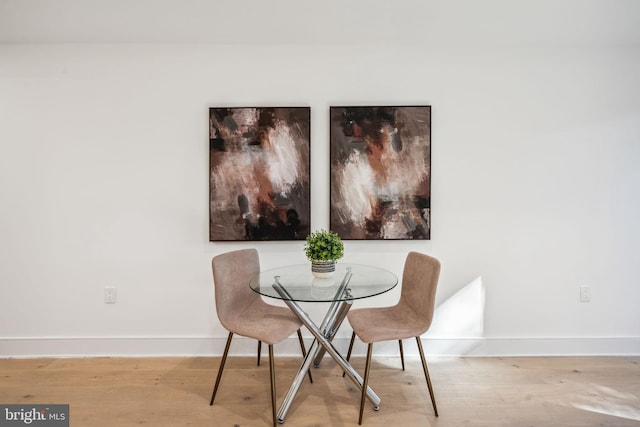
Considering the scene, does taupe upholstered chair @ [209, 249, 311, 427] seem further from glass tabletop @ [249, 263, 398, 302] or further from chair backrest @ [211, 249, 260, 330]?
glass tabletop @ [249, 263, 398, 302]

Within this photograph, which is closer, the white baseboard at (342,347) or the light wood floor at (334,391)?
the light wood floor at (334,391)

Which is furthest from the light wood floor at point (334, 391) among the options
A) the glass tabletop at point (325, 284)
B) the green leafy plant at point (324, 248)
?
the green leafy plant at point (324, 248)

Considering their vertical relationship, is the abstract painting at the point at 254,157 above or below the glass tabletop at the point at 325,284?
above

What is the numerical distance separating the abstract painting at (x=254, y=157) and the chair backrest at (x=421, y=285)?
0.93 meters

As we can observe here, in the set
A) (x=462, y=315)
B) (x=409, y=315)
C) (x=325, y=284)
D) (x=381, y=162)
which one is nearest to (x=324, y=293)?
(x=325, y=284)

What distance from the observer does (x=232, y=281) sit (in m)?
2.23

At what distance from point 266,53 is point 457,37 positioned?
146cm

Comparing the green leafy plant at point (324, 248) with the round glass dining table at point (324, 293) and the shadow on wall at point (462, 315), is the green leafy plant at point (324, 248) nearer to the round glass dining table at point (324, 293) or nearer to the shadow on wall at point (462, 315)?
the round glass dining table at point (324, 293)

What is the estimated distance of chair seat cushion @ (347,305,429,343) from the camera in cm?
192

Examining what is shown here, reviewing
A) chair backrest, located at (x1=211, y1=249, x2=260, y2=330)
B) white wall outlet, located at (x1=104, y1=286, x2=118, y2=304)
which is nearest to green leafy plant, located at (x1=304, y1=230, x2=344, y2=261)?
chair backrest, located at (x1=211, y1=249, x2=260, y2=330)

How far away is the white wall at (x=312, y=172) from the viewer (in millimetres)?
2639

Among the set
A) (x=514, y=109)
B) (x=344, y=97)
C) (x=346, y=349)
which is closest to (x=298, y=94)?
(x=344, y=97)

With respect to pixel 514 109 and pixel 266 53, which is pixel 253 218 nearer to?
pixel 266 53

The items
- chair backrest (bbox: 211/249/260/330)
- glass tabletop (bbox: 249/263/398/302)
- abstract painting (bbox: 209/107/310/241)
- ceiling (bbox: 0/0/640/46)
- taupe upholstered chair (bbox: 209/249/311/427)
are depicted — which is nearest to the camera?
glass tabletop (bbox: 249/263/398/302)
